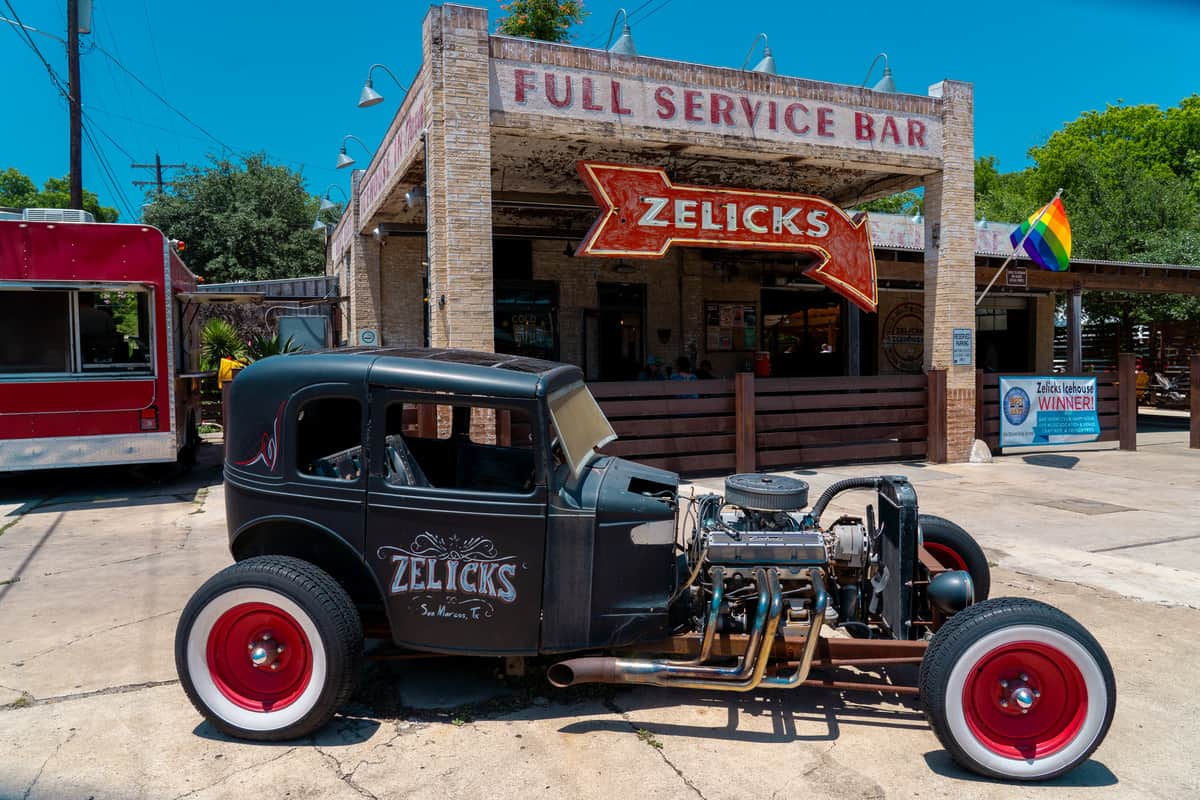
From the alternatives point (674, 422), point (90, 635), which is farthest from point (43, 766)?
point (674, 422)

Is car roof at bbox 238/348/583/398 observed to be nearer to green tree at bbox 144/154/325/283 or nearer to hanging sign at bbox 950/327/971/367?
hanging sign at bbox 950/327/971/367

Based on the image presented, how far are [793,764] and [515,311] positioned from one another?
13.5 meters

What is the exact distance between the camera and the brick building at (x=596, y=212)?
31.1ft

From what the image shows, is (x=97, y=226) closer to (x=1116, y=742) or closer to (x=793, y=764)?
(x=793, y=764)

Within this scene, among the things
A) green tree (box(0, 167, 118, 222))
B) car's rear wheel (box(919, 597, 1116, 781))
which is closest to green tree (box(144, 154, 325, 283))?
car's rear wheel (box(919, 597, 1116, 781))

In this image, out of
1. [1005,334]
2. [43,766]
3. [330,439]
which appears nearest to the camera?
[43,766]

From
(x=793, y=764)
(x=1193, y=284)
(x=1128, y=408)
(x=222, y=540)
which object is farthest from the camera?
(x=1193, y=284)

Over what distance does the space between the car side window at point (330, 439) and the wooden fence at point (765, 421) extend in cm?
569

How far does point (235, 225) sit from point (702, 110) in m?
21.5

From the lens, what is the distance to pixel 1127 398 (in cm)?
1356

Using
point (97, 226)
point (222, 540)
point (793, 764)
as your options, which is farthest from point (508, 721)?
point (97, 226)

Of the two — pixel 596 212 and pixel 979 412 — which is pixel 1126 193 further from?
pixel 596 212

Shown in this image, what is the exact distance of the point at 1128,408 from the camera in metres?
13.6

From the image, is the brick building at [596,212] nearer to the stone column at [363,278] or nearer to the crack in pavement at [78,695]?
the stone column at [363,278]
